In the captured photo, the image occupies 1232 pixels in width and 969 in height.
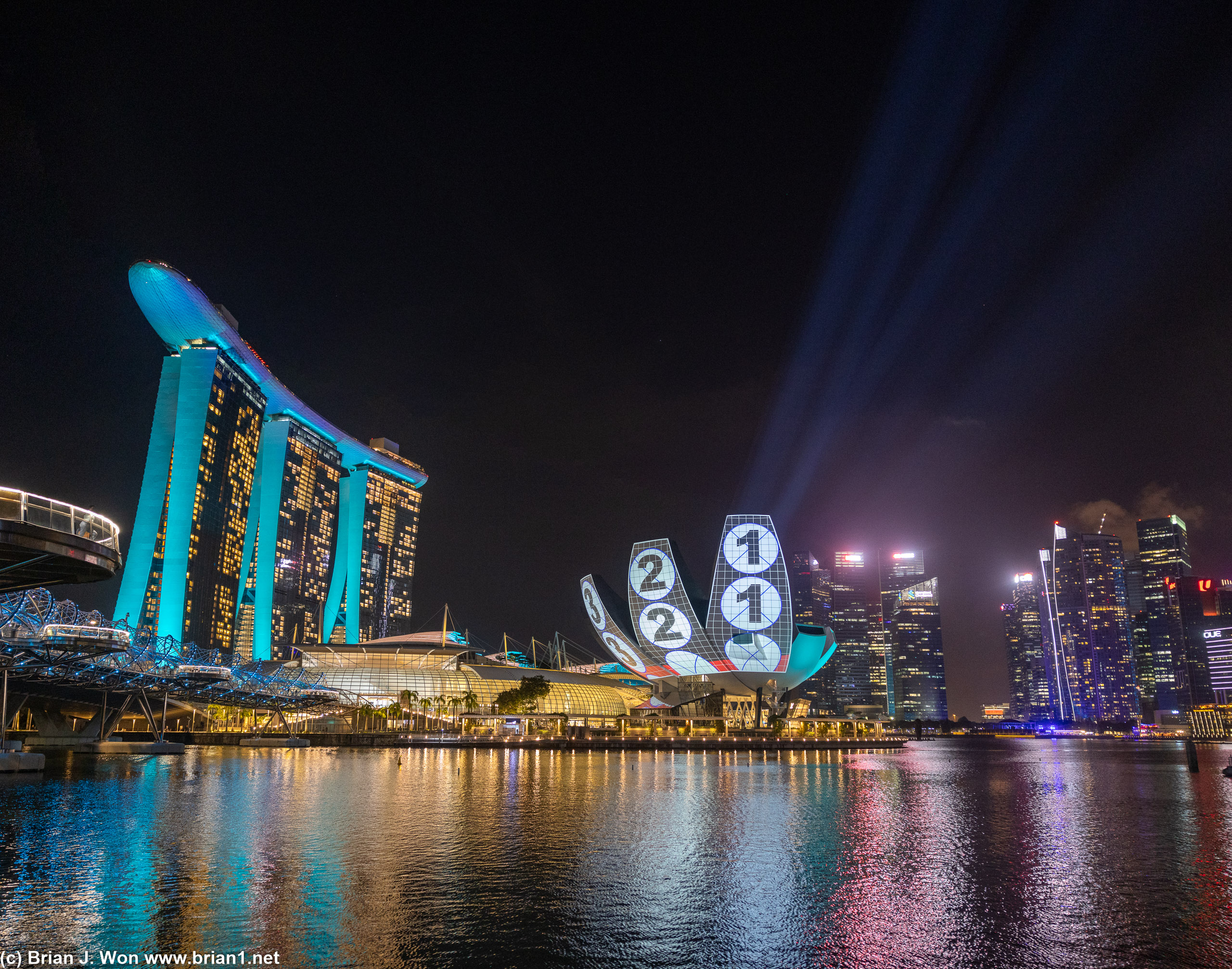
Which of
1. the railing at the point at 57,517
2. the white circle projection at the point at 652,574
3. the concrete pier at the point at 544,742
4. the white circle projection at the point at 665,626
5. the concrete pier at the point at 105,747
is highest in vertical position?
the white circle projection at the point at 652,574

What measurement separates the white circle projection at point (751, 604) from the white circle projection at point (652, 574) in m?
5.54

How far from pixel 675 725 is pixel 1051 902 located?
8214cm

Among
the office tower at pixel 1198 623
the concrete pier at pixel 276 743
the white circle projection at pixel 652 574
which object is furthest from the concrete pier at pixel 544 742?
the office tower at pixel 1198 623

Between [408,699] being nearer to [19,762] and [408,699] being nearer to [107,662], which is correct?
[107,662]

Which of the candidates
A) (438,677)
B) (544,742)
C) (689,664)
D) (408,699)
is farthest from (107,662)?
(438,677)

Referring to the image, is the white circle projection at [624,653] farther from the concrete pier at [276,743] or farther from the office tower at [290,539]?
the office tower at [290,539]

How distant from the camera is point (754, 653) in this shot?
3241 inches

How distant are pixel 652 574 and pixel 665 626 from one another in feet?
17.4

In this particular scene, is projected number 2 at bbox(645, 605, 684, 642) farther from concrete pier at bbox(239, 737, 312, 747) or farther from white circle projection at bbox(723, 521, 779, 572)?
concrete pier at bbox(239, 737, 312, 747)

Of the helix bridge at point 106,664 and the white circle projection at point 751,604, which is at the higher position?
the white circle projection at point 751,604

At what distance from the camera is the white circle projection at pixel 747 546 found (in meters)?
79.5

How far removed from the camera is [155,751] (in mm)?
49406

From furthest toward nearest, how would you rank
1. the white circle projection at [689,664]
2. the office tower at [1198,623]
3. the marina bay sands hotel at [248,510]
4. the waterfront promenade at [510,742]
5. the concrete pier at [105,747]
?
the office tower at [1198,623], the marina bay sands hotel at [248,510], the white circle projection at [689,664], the waterfront promenade at [510,742], the concrete pier at [105,747]

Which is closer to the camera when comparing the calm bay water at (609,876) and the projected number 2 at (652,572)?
the calm bay water at (609,876)
